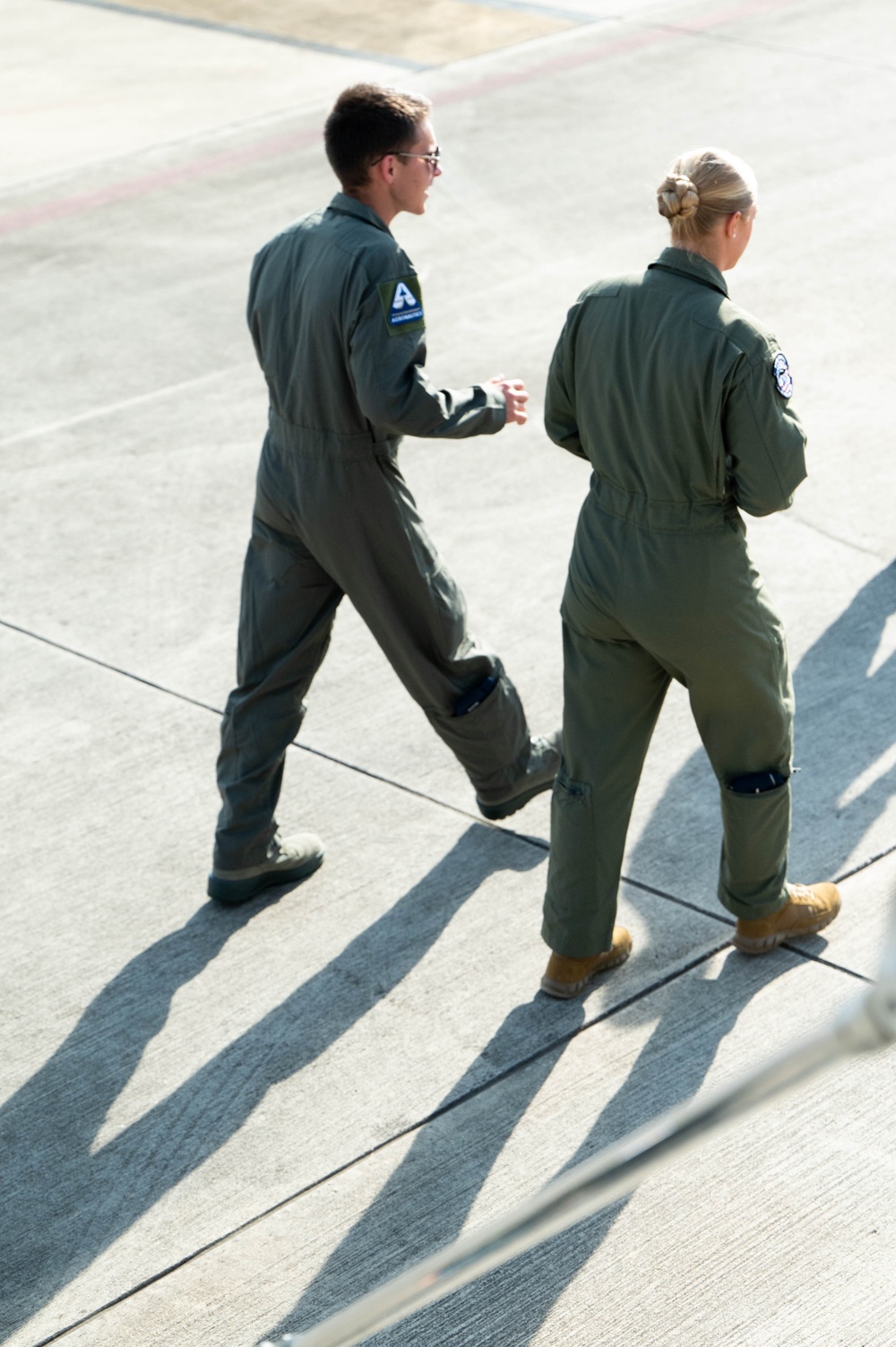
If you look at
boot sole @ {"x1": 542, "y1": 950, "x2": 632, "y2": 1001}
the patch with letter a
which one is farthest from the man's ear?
boot sole @ {"x1": 542, "y1": 950, "x2": 632, "y2": 1001}

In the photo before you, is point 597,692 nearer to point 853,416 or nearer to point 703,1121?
point 703,1121

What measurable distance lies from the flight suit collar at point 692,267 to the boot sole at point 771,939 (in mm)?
1526

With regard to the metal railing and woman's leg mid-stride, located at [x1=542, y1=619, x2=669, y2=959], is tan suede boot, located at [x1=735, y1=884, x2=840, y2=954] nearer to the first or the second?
woman's leg mid-stride, located at [x1=542, y1=619, x2=669, y2=959]

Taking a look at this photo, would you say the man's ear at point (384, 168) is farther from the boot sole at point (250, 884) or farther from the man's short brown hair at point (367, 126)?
the boot sole at point (250, 884)

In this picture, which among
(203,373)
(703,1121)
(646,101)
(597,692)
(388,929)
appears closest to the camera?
(703,1121)

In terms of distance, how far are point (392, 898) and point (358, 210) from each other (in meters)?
1.72

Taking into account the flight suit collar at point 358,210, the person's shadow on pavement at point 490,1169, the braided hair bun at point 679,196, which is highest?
the braided hair bun at point 679,196

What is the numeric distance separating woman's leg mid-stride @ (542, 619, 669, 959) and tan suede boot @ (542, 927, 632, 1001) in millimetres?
37

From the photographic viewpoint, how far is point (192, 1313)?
3.17 metres

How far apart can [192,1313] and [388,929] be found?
1250mm

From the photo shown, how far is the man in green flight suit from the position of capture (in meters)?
3.82

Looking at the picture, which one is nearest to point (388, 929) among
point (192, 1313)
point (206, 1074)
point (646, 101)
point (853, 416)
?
point (206, 1074)

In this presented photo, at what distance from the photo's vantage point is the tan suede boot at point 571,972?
3.91 metres

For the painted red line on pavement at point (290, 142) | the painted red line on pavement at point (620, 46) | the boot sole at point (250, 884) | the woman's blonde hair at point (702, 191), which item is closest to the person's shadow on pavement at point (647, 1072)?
the boot sole at point (250, 884)
